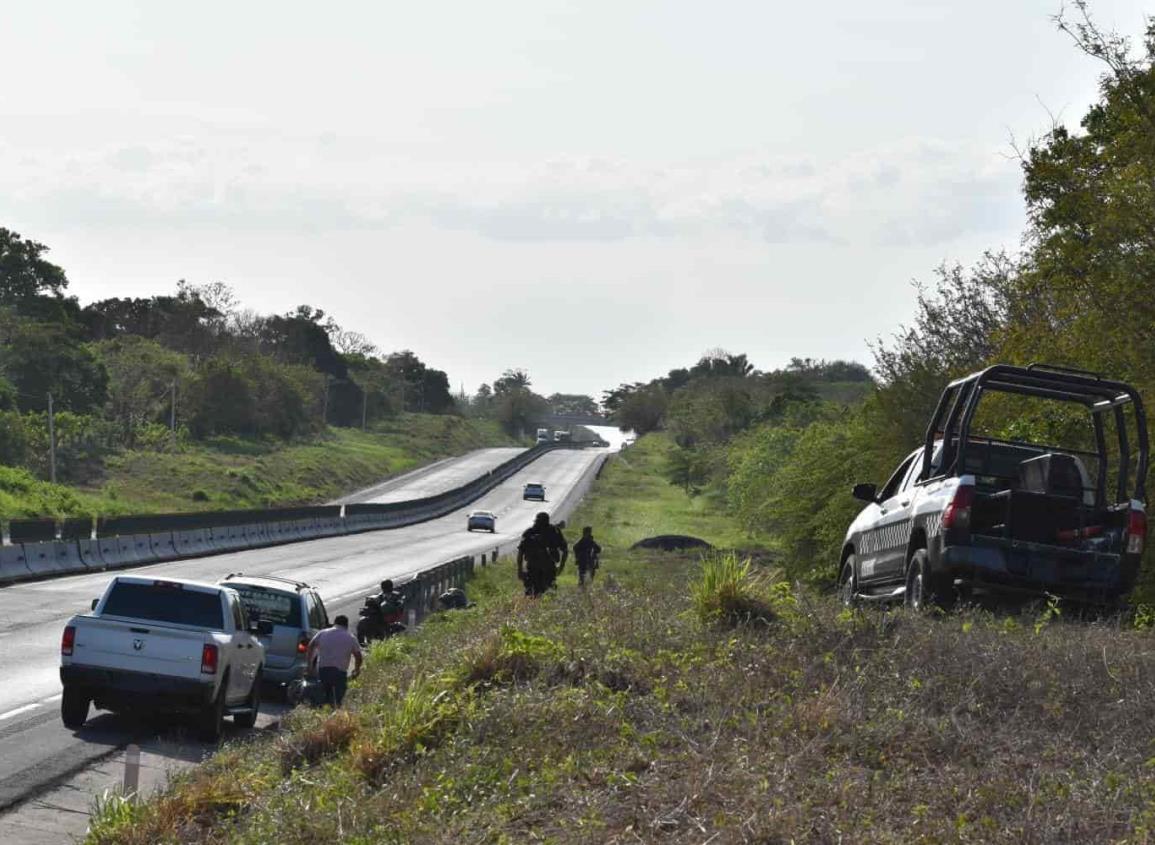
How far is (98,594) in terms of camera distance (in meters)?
36.5

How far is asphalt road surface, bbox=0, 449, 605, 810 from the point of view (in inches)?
631

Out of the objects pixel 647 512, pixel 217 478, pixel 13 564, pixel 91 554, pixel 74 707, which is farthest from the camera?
pixel 647 512

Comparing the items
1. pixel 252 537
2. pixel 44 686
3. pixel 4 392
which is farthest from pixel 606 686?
pixel 4 392

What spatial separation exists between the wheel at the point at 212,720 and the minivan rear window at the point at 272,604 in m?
4.60

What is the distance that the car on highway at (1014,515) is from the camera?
1470cm

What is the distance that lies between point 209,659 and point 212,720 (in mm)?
637

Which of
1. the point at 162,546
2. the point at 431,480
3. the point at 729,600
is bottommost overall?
the point at 162,546

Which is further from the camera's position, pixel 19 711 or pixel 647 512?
pixel 647 512

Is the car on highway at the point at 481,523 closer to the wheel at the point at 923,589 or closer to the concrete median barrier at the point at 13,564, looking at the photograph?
the concrete median barrier at the point at 13,564

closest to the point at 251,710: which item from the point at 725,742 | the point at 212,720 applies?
the point at 212,720

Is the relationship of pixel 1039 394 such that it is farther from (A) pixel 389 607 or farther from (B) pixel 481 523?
(B) pixel 481 523

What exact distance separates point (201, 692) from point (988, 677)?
8557 mm

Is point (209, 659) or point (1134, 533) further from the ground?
point (1134, 533)

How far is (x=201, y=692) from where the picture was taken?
16.8 meters
